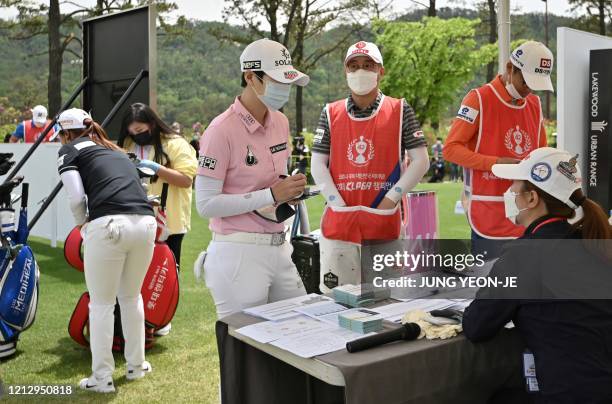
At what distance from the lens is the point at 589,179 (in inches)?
164

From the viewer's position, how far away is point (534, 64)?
3326 mm

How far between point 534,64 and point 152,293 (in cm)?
264

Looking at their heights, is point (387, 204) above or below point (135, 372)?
above

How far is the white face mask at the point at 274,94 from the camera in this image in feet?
8.75

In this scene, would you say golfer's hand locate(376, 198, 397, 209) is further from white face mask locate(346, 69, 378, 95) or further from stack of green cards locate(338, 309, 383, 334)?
stack of green cards locate(338, 309, 383, 334)

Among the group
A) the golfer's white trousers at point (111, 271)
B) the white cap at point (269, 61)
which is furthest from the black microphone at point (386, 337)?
the golfer's white trousers at point (111, 271)

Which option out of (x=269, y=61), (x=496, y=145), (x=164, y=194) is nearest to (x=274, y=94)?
(x=269, y=61)

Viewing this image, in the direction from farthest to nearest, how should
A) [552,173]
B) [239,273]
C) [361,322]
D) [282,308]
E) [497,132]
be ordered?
[497,132] < [239,273] < [282,308] < [552,173] < [361,322]

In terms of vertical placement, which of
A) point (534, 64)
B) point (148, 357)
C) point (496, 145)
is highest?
point (534, 64)

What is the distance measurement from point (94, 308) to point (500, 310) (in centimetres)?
224

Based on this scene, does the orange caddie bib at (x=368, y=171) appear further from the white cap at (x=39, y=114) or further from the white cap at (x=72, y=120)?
the white cap at (x=39, y=114)

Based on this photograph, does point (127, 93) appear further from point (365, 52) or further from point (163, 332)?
point (365, 52)

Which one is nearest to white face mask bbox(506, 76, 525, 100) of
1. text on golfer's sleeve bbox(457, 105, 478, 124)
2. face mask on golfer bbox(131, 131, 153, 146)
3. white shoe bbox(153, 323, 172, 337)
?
text on golfer's sleeve bbox(457, 105, 478, 124)

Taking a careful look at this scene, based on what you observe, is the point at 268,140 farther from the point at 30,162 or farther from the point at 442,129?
the point at 442,129
